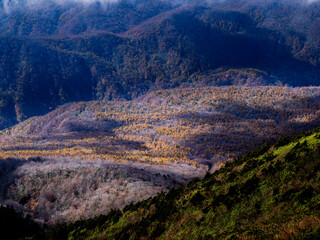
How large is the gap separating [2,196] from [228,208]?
3415 inches

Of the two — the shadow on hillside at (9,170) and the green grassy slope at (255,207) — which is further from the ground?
the green grassy slope at (255,207)

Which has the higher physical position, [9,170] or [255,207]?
[255,207]

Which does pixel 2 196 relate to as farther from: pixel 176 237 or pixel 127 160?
pixel 176 237

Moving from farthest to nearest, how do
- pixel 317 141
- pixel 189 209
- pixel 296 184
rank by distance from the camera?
1. pixel 189 209
2. pixel 317 141
3. pixel 296 184

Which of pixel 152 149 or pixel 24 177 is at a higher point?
pixel 24 177

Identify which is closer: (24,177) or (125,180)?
(125,180)

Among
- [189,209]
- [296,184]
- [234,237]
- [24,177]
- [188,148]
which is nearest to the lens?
[234,237]

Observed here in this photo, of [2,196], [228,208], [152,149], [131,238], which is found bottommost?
[152,149]

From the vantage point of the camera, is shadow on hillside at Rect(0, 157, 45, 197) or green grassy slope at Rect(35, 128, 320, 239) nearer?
green grassy slope at Rect(35, 128, 320, 239)

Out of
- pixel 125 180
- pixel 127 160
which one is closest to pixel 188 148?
pixel 127 160

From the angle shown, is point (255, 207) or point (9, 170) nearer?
point (255, 207)

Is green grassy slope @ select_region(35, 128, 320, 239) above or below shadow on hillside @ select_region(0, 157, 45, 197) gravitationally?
above

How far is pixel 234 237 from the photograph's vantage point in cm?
1416

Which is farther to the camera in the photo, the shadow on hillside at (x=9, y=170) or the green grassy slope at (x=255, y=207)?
the shadow on hillside at (x=9, y=170)
